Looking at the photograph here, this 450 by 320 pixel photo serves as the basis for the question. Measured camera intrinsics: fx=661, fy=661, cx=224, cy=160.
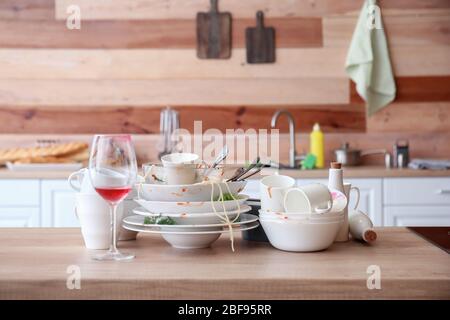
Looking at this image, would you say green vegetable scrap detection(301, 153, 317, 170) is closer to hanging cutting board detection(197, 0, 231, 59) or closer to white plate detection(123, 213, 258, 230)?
hanging cutting board detection(197, 0, 231, 59)

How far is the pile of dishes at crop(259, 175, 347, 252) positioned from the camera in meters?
1.31

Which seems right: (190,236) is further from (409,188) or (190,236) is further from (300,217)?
(409,188)

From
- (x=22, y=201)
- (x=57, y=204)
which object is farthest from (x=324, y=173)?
(x=22, y=201)

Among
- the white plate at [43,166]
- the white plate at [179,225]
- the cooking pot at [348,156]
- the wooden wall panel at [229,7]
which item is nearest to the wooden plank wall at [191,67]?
the wooden wall panel at [229,7]

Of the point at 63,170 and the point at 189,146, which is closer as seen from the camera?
the point at 63,170

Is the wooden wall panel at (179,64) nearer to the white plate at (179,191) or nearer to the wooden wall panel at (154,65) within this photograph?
the wooden wall panel at (154,65)

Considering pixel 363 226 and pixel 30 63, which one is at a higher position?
pixel 30 63

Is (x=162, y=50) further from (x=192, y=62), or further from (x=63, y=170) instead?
(x=63, y=170)

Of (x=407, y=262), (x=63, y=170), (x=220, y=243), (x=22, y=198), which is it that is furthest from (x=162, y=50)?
(x=407, y=262)

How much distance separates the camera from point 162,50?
377 centimetres

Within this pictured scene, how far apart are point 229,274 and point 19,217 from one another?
2352mm

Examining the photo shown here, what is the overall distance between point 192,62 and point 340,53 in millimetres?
844

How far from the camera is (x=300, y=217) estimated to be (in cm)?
131

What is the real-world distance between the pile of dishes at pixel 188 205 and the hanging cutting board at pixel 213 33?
2406 millimetres
